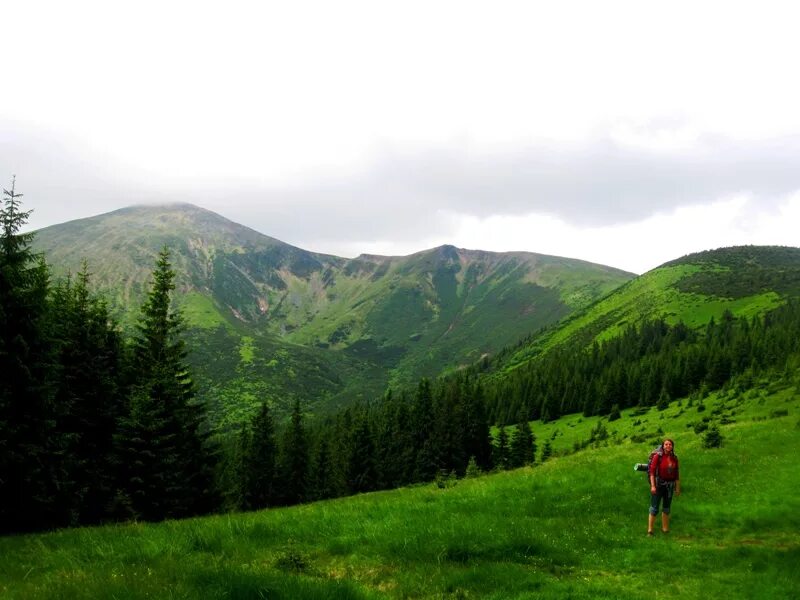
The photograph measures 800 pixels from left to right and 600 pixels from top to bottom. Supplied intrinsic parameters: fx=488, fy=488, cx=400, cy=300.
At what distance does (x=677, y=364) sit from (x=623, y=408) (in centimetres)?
1448

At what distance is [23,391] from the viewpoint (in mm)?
21062

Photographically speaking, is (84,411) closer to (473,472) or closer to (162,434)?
(162,434)

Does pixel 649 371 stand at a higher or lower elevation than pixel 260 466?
higher

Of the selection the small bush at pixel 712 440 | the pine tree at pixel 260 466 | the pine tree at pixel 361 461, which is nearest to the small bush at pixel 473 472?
the small bush at pixel 712 440

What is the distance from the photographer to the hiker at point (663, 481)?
15096 mm

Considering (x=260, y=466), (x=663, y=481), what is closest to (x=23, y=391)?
(x=663, y=481)

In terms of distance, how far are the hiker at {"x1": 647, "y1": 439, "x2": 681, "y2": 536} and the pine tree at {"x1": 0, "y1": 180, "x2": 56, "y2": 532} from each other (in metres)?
23.5

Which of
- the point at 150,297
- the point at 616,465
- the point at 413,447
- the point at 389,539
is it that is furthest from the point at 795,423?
the point at 413,447

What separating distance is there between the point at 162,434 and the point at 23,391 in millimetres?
12119

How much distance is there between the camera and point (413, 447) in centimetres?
7781

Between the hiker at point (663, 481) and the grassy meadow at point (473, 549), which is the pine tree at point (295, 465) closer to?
the grassy meadow at point (473, 549)

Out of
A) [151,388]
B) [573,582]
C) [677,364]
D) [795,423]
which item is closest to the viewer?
[573,582]

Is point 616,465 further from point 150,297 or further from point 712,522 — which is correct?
point 150,297

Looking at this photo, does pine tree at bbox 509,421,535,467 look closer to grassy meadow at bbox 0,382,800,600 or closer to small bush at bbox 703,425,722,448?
small bush at bbox 703,425,722,448
